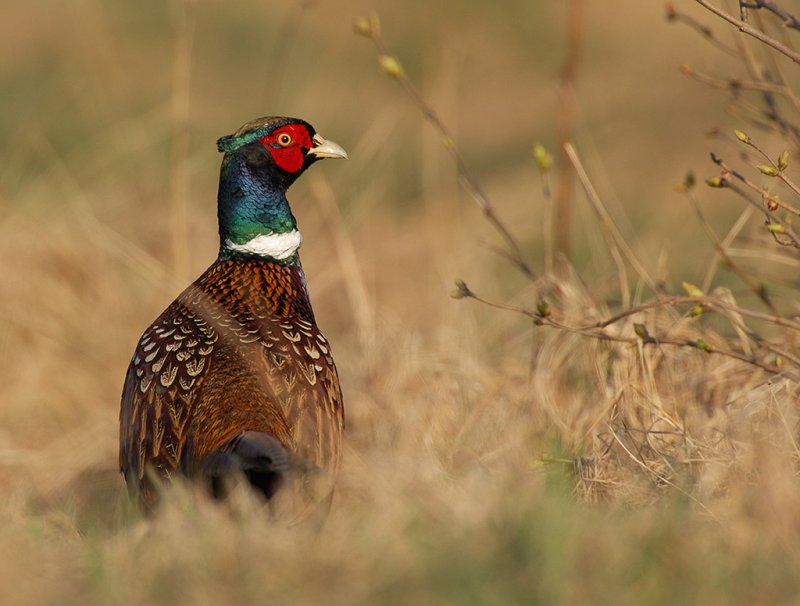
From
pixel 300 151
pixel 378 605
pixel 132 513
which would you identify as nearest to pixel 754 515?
pixel 378 605

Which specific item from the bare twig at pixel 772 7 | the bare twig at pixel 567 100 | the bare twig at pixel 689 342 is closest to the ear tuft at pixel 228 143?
the bare twig at pixel 689 342

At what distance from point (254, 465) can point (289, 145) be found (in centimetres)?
137

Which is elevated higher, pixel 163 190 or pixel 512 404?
pixel 163 190

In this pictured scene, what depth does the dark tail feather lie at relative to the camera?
346cm

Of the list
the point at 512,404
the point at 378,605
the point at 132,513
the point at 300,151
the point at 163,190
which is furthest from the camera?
the point at 163,190

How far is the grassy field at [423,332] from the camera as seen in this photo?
111 inches

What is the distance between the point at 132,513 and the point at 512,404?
157cm

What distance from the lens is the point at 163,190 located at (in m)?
6.86

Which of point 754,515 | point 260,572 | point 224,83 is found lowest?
point 754,515

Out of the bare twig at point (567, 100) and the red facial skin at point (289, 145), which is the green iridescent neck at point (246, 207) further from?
the bare twig at point (567, 100)

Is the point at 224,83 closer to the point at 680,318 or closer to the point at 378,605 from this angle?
the point at 680,318

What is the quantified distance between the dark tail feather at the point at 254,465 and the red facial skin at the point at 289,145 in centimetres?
121

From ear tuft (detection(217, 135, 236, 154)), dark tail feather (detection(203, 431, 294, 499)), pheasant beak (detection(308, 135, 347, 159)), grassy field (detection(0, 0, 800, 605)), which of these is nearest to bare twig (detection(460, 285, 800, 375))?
grassy field (detection(0, 0, 800, 605))

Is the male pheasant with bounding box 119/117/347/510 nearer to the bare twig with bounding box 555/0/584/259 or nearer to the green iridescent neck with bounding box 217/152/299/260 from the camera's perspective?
the green iridescent neck with bounding box 217/152/299/260
